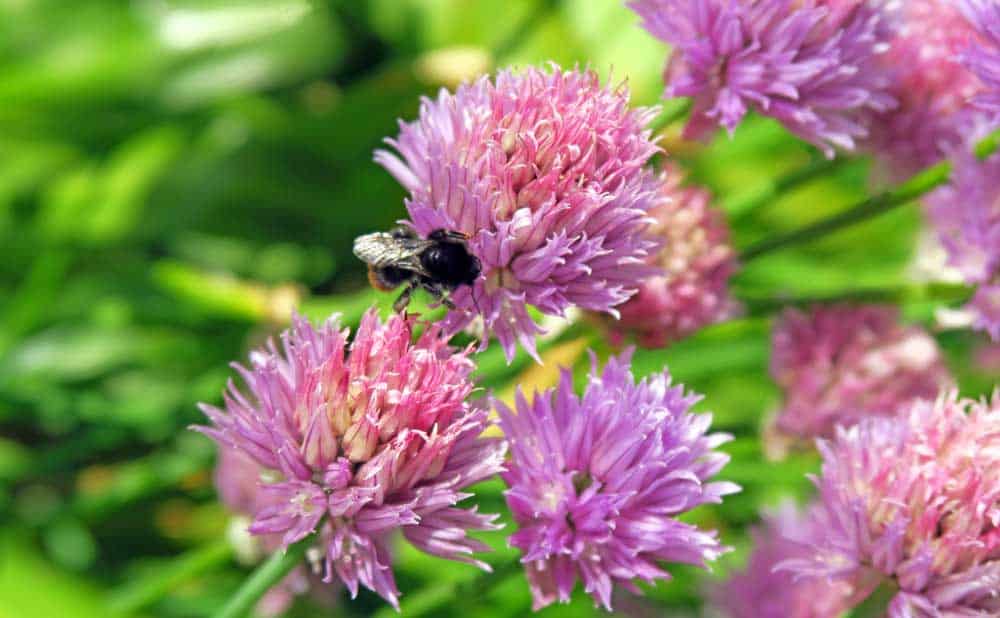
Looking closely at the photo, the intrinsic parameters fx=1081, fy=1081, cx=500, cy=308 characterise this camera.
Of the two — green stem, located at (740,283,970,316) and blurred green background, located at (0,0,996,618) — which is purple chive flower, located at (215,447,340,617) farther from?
green stem, located at (740,283,970,316)

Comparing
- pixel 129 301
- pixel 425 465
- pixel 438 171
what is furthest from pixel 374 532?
pixel 129 301

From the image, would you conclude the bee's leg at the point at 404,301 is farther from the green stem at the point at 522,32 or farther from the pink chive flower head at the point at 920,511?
the green stem at the point at 522,32

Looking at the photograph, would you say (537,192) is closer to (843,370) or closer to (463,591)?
(463,591)

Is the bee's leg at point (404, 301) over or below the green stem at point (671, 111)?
below

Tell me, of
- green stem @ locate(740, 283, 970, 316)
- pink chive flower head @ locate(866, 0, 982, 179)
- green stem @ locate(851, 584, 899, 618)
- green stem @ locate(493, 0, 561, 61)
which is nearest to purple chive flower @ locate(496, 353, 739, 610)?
green stem @ locate(851, 584, 899, 618)

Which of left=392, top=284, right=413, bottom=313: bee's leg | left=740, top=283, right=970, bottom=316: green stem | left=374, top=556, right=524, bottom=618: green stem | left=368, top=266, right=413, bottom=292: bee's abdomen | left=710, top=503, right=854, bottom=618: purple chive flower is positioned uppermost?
left=368, top=266, right=413, bottom=292: bee's abdomen

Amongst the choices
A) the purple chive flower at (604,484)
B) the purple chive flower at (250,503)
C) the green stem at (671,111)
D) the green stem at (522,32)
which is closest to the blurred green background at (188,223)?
the green stem at (522,32)
